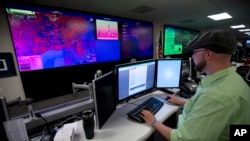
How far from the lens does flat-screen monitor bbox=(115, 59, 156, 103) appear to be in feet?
4.09

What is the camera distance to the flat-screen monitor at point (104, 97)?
939 mm

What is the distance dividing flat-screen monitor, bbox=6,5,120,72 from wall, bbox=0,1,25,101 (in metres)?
0.34

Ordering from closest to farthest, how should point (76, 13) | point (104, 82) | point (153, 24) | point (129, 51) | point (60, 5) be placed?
point (104, 82), point (60, 5), point (76, 13), point (129, 51), point (153, 24)

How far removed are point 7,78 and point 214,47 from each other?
3.68 m

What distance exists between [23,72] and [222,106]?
131 inches

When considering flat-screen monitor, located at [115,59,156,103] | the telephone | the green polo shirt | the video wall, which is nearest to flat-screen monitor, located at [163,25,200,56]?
the video wall

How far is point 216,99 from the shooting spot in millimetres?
711

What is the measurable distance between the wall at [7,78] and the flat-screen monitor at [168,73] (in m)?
3.06

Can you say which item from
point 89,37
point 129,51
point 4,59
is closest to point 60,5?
point 89,37

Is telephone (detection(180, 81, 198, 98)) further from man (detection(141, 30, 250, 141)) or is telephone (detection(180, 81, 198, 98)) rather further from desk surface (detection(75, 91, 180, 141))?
man (detection(141, 30, 250, 141))

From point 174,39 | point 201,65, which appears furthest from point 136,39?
point 201,65

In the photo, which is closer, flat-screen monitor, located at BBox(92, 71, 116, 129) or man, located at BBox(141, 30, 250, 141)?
man, located at BBox(141, 30, 250, 141)

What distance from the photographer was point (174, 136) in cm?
85

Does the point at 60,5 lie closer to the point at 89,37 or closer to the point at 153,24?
the point at 89,37
